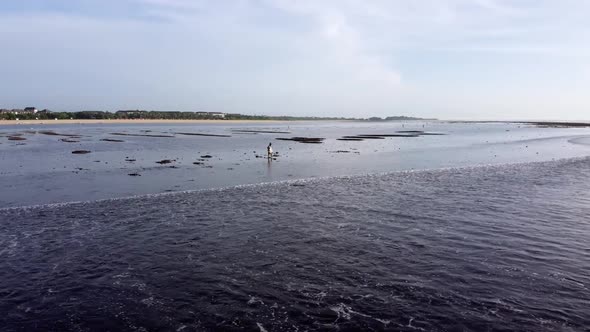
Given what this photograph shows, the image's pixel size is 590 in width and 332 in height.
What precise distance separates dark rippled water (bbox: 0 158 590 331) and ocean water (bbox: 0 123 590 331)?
0.19 feet

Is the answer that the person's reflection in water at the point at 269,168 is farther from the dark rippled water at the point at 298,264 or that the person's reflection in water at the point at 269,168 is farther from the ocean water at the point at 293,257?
the dark rippled water at the point at 298,264

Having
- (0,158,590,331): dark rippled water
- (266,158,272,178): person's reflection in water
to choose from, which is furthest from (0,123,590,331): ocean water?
(266,158,272,178): person's reflection in water

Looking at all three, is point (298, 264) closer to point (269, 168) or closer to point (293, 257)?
point (293, 257)

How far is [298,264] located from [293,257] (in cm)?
71

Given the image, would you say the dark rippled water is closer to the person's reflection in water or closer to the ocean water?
the ocean water

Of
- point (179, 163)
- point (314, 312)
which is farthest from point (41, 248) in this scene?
point (179, 163)

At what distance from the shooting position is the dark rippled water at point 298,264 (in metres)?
10.5

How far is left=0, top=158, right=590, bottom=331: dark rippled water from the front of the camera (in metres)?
10.5

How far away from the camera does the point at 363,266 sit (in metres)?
13.8

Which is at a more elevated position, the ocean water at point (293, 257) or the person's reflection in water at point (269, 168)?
the person's reflection in water at point (269, 168)

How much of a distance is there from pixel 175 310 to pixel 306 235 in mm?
7408

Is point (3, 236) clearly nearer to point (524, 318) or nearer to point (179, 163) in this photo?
point (524, 318)

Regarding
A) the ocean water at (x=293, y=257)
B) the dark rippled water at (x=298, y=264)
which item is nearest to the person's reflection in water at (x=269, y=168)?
the ocean water at (x=293, y=257)

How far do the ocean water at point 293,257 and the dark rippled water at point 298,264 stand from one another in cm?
6
